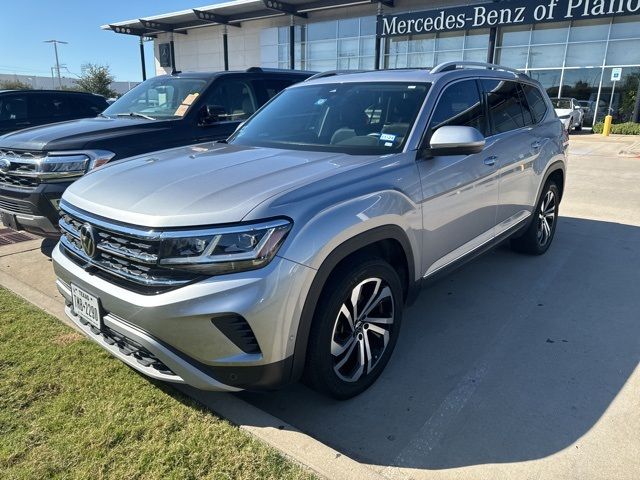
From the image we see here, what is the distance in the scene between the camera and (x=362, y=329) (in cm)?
280

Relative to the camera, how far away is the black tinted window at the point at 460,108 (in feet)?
11.2

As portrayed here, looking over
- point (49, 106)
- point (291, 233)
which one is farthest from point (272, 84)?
point (49, 106)

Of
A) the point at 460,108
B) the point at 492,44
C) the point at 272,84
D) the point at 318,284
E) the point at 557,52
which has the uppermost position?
the point at 492,44

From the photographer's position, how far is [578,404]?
2803mm

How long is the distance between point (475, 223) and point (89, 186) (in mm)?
2677

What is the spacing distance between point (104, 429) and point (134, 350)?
1.45 feet

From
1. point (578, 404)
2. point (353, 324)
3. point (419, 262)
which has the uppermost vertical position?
point (419, 262)

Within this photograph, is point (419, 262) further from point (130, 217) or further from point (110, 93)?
point (110, 93)

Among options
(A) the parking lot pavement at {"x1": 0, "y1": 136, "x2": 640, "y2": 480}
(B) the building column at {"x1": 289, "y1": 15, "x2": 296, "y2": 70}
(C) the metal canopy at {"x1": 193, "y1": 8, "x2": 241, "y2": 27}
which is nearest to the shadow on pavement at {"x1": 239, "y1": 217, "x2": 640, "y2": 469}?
(A) the parking lot pavement at {"x1": 0, "y1": 136, "x2": 640, "y2": 480}

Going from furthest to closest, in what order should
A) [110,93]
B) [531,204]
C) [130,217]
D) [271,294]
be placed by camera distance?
[110,93] < [531,204] < [130,217] < [271,294]

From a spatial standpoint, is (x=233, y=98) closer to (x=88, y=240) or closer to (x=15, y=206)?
(x=15, y=206)

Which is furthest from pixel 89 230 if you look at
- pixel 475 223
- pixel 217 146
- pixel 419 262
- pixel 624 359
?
pixel 624 359

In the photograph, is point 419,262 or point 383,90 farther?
point 383,90

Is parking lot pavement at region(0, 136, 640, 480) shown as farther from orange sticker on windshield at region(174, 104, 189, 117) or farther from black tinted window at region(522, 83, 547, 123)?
orange sticker on windshield at region(174, 104, 189, 117)
